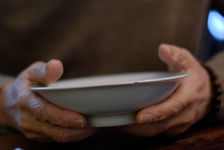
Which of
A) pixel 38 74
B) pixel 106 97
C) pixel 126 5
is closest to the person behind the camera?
pixel 106 97

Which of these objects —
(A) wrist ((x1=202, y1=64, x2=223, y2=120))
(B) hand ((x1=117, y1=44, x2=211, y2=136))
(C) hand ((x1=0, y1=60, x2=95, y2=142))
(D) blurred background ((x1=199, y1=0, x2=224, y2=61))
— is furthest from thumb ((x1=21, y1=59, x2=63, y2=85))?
(D) blurred background ((x1=199, y1=0, x2=224, y2=61))

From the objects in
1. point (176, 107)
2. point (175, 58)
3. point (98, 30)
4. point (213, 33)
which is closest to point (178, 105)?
point (176, 107)

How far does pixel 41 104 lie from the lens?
388mm

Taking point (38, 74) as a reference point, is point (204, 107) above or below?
below

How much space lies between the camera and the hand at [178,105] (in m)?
0.38

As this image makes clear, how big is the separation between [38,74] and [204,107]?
0.35 m

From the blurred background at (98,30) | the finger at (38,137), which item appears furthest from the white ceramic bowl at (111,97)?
the blurred background at (98,30)

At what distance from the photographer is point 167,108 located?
→ 0.39 metres

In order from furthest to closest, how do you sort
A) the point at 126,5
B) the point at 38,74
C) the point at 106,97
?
the point at 126,5
the point at 38,74
the point at 106,97

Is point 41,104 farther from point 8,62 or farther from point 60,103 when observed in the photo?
point 8,62

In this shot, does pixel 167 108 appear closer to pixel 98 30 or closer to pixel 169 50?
pixel 169 50

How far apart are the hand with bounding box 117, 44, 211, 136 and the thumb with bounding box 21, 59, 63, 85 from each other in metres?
0.14

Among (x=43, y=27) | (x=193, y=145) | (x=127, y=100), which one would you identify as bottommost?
(x=193, y=145)

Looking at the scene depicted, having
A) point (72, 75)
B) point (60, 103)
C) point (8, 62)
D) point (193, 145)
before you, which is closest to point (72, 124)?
point (60, 103)
